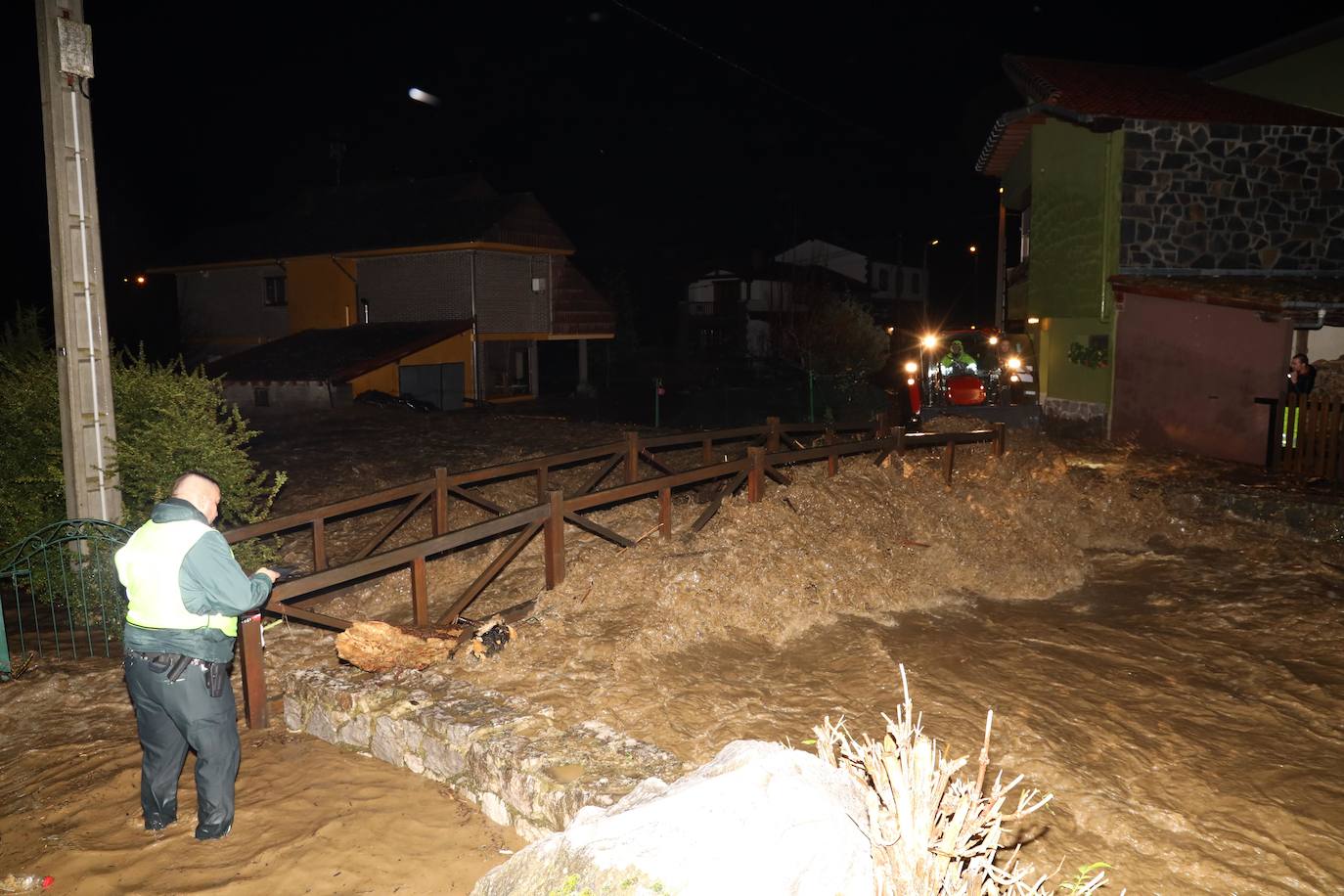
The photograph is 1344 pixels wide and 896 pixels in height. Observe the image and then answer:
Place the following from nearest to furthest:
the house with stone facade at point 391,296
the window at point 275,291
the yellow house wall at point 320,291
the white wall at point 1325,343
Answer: the white wall at point 1325,343 < the house with stone facade at point 391,296 < the yellow house wall at point 320,291 < the window at point 275,291

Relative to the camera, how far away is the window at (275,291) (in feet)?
122

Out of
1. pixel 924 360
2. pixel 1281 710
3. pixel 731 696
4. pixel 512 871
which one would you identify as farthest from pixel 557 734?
pixel 924 360

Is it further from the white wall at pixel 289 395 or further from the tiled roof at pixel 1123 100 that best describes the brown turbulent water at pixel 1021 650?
the white wall at pixel 289 395

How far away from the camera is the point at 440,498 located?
364 inches

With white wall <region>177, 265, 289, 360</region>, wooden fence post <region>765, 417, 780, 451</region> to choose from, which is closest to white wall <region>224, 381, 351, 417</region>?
white wall <region>177, 265, 289, 360</region>

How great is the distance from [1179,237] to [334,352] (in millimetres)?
25976

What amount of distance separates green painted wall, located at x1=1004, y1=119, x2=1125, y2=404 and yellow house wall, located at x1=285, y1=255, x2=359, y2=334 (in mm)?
25671

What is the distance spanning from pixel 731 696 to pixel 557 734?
1862 millimetres

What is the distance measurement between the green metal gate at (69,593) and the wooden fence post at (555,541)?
3.51m

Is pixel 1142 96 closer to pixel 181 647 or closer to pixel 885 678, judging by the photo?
pixel 885 678

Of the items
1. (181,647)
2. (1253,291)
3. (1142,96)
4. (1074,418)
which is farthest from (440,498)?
(1142,96)

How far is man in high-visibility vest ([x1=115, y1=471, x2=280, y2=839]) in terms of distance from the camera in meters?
4.44

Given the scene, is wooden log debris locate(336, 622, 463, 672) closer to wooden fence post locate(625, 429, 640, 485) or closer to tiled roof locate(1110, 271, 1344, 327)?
wooden fence post locate(625, 429, 640, 485)

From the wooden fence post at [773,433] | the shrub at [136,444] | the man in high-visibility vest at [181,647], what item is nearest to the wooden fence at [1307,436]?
the wooden fence post at [773,433]
